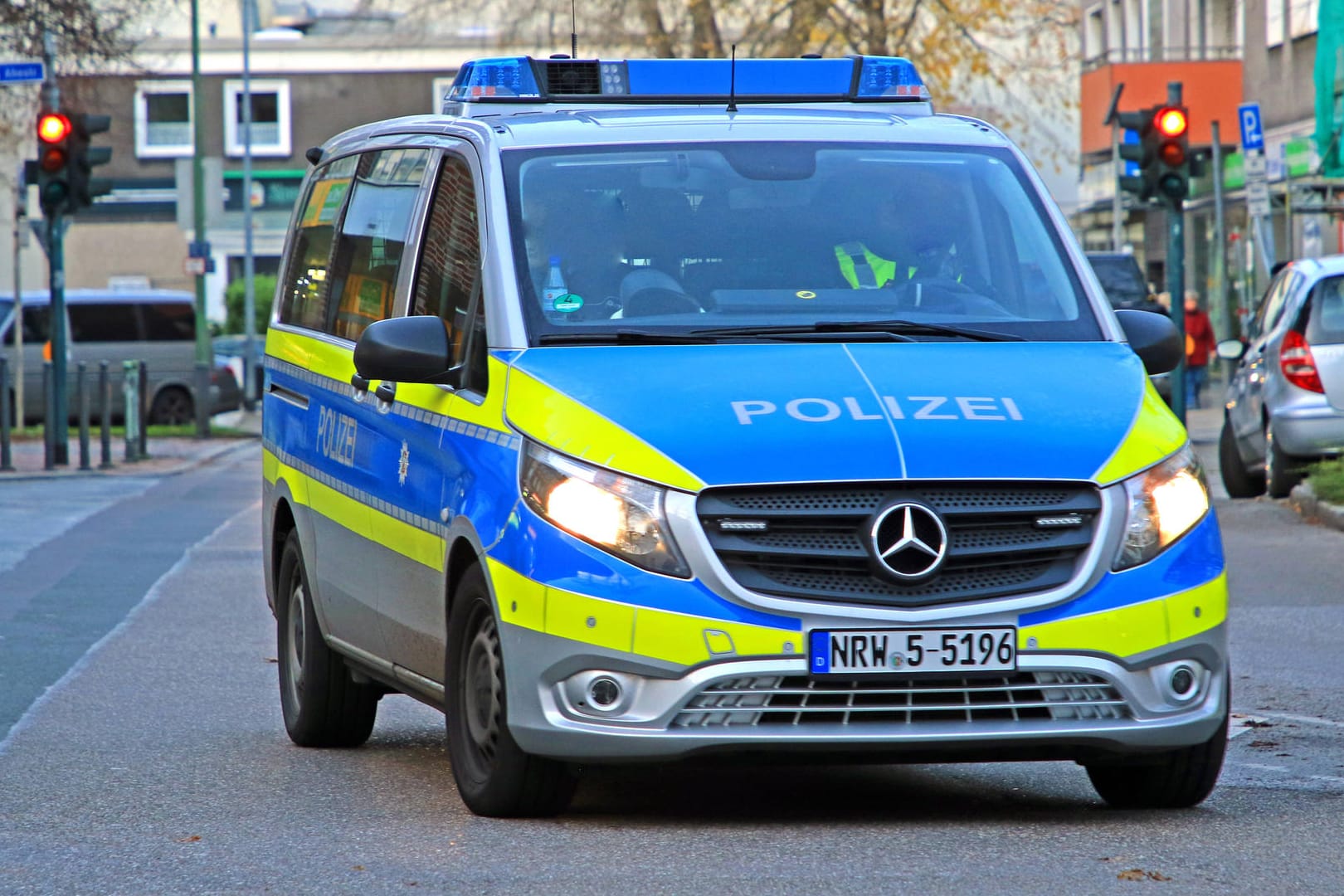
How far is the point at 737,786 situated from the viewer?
22.2ft

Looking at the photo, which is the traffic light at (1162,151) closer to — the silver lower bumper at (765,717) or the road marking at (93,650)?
the road marking at (93,650)

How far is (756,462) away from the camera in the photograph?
5637mm

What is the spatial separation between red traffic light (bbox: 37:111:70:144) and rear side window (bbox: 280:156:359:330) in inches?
671

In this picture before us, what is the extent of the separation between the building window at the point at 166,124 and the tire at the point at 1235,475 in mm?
55765

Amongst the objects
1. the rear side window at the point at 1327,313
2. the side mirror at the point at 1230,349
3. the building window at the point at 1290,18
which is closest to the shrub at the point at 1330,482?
the rear side window at the point at 1327,313

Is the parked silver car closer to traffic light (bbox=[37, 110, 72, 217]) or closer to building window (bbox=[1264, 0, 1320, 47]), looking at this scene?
traffic light (bbox=[37, 110, 72, 217])

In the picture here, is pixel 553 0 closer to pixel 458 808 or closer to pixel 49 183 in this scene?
pixel 49 183

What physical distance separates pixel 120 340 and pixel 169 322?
87 centimetres

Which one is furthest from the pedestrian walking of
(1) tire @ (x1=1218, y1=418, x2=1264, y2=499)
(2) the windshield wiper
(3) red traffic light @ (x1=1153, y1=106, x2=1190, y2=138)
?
(2) the windshield wiper

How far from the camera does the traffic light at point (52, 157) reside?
82.3ft

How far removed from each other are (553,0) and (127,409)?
47.5 ft

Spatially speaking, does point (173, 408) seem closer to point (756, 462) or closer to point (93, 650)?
point (93, 650)

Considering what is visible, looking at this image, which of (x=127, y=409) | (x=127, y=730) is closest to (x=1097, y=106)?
(x=127, y=409)

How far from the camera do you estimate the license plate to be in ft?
18.5
